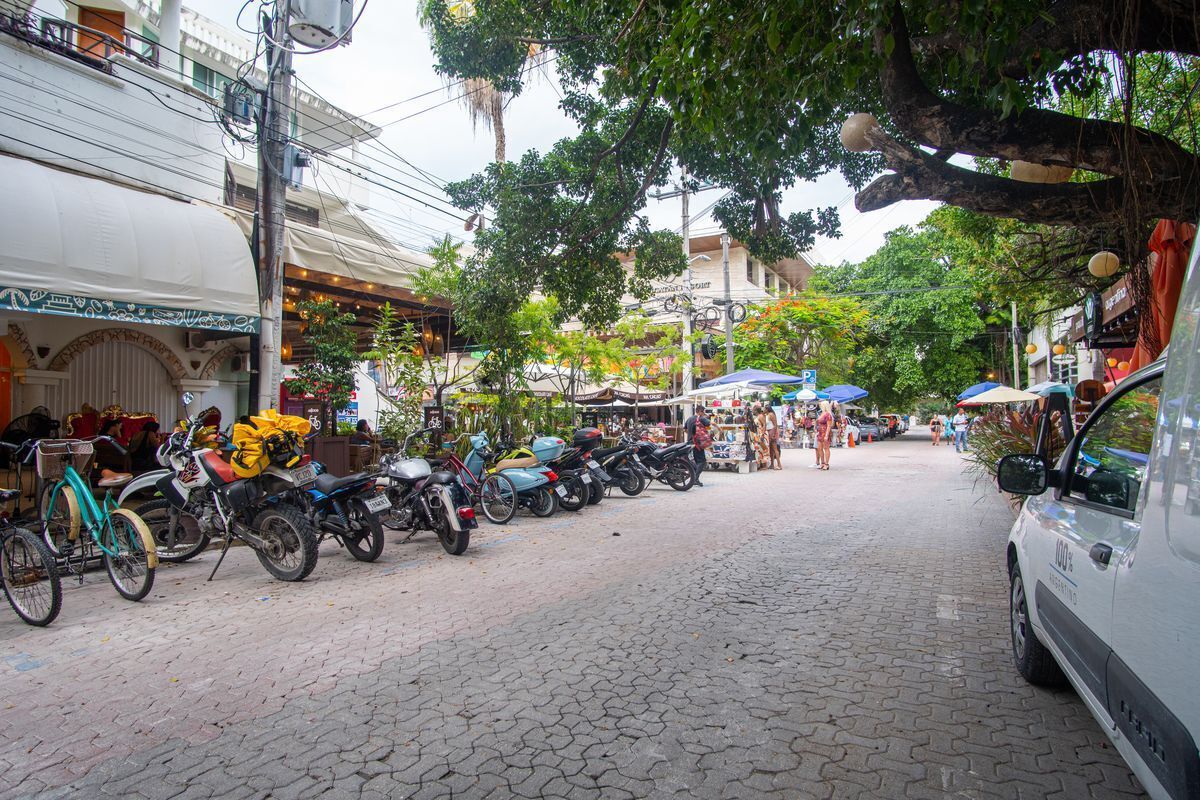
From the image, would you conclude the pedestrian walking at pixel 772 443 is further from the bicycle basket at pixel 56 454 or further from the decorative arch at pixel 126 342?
the bicycle basket at pixel 56 454

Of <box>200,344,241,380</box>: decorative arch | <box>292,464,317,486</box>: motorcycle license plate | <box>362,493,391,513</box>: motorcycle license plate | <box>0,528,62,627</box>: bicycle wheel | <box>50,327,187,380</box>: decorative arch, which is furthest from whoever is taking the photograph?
<box>200,344,241,380</box>: decorative arch

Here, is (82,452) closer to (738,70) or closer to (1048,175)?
(738,70)

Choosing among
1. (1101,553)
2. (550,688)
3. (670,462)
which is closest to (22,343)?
(550,688)

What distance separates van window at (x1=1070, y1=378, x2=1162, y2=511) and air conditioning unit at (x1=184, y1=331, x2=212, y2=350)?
12667 millimetres

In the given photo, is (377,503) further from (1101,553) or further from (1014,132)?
(1014,132)

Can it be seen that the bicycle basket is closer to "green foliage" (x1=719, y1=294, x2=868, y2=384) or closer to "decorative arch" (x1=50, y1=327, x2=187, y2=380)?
"decorative arch" (x1=50, y1=327, x2=187, y2=380)

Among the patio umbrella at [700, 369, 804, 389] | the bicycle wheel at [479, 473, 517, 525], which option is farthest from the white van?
the patio umbrella at [700, 369, 804, 389]

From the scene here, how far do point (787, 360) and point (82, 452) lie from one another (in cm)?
2916

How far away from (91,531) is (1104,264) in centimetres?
1075

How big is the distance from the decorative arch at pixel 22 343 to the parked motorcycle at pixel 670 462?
378 inches

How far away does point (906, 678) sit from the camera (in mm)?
3822

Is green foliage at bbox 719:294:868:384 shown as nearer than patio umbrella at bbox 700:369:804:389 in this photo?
No

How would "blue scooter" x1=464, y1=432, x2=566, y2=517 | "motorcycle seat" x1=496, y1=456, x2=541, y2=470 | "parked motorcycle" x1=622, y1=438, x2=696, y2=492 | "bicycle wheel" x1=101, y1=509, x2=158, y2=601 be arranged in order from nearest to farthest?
"bicycle wheel" x1=101, y1=509, x2=158, y2=601 → "blue scooter" x1=464, y1=432, x2=566, y2=517 → "motorcycle seat" x1=496, y1=456, x2=541, y2=470 → "parked motorcycle" x1=622, y1=438, x2=696, y2=492

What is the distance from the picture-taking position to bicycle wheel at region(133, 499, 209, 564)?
706 cm
